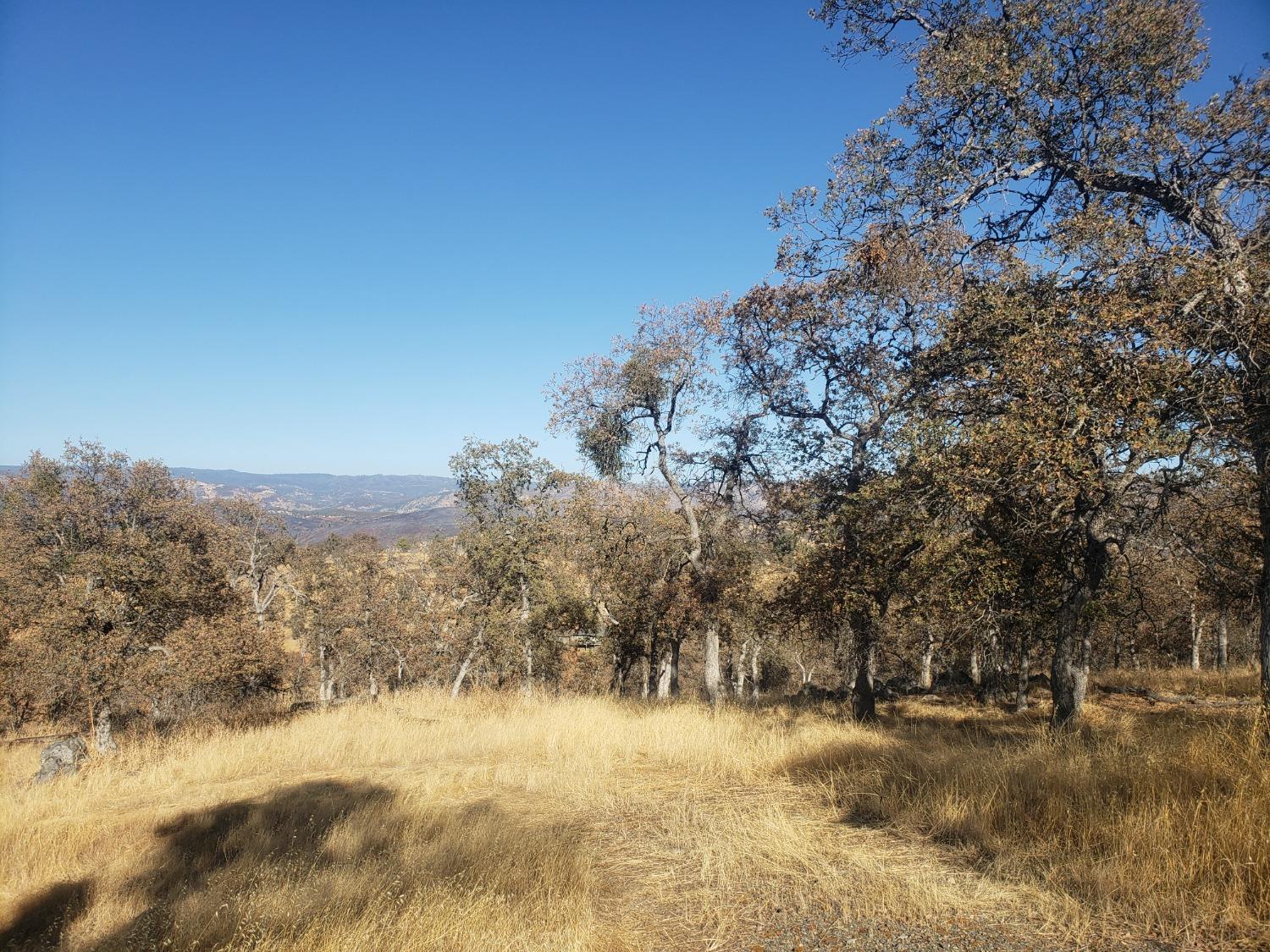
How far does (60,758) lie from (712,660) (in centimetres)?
1302

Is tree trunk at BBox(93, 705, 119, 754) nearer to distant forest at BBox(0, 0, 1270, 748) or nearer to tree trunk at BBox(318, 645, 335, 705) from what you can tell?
distant forest at BBox(0, 0, 1270, 748)

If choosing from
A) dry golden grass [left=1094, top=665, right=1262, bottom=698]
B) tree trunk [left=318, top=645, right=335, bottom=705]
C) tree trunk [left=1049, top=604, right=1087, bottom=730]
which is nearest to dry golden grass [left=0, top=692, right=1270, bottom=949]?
tree trunk [left=1049, top=604, right=1087, bottom=730]

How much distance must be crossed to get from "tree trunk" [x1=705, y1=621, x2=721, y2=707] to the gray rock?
12.6m

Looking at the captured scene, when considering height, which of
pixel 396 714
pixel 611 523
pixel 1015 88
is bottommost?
pixel 396 714

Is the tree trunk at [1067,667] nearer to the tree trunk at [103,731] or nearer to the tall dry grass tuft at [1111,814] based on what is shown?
the tall dry grass tuft at [1111,814]

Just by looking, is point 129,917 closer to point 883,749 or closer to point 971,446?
point 883,749

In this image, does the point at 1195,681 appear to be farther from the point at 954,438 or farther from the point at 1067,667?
the point at 954,438

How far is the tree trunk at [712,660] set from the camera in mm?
15711

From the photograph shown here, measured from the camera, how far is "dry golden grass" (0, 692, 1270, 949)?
3902mm

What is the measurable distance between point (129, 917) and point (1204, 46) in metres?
14.3

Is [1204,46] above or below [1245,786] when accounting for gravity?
above

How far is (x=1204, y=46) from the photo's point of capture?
7.37m

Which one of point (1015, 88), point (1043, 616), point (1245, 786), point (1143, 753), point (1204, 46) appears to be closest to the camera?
point (1245, 786)

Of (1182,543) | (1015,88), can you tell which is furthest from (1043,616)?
(1015,88)
